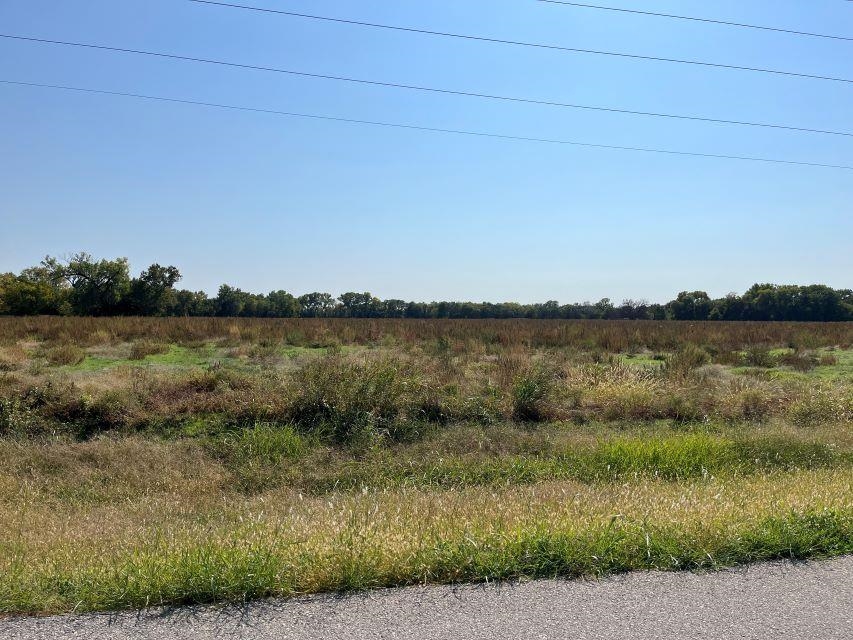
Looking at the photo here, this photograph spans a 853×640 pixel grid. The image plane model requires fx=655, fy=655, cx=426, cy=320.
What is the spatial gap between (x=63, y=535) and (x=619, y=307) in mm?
84865

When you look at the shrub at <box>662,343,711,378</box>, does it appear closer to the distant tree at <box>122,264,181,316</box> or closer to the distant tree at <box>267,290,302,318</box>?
the distant tree at <box>122,264,181,316</box>

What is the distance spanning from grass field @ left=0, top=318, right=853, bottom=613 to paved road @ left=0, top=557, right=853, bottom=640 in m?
0.20

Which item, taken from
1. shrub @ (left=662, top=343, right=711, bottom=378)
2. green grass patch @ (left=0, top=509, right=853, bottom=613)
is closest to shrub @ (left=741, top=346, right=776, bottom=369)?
shrub @ (left=662, top=343, right=711, bottom=378)

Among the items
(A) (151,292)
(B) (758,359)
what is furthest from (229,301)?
(B) (758,359)

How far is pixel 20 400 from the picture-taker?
11609 mm

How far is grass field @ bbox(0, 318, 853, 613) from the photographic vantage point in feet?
13.9

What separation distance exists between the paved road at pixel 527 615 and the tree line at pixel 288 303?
177 ft

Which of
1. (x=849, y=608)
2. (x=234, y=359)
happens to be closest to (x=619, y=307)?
(x=234, y=359)

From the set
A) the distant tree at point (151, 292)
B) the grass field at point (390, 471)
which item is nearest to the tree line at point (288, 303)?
the distant tree at point (151, 292)

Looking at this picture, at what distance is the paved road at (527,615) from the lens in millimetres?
3363

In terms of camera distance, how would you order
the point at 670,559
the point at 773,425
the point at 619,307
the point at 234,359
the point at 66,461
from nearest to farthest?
the point at 670,559
the point at 66,461
the point at 773,425
the point at 234,359
the point at 619,307

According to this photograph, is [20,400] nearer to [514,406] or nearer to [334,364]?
[334,364]

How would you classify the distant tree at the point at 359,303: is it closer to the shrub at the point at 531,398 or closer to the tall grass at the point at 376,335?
the tall grass at the point at 376,335

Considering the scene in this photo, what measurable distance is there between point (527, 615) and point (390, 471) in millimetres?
5534
